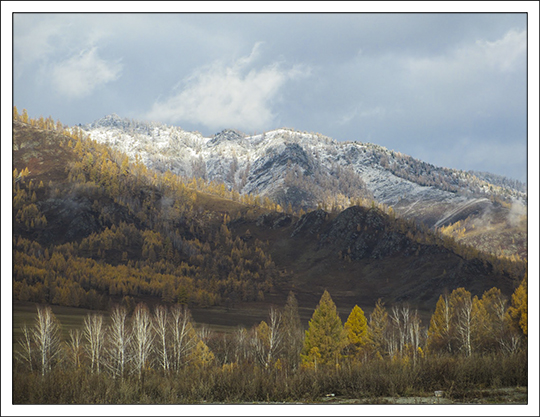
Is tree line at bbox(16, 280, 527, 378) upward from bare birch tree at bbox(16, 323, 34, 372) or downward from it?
downward

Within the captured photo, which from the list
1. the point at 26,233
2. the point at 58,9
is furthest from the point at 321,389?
the point at 26,233

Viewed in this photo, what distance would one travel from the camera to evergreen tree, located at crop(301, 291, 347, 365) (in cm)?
4181

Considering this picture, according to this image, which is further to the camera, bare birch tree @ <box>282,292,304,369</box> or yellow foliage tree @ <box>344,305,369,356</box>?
yellow foliage tree @ <box>344,305,369,356</box>

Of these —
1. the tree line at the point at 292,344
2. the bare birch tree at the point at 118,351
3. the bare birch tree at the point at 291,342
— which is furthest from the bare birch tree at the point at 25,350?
the bare birch tree at the point at 291,342

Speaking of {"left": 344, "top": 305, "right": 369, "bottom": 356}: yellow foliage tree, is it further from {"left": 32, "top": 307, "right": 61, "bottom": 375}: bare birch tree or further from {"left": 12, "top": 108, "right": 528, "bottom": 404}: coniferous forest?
{"left": 32, "top": 307, "right": 61, "bottom": 375}: bare birch tree

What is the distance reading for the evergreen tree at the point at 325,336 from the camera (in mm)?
41812

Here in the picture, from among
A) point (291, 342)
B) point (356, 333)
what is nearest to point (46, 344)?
point (291, 342)

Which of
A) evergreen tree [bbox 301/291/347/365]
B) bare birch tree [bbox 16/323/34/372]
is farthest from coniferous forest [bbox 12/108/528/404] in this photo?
bare birch tree [bbox 16/323/34/372]

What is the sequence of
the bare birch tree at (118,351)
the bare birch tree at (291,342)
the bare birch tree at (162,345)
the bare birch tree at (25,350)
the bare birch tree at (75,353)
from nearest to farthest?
the bare birch tree at (25,350) → the bare birch tree at (75,353) → the bare birch tree at (118,351) → the bare birch tree at (162,345) → the bare birch tree at (291,342)

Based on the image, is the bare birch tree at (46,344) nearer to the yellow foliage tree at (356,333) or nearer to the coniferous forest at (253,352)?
the coniferous forest at (253,352)

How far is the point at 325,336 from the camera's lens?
4266 cm

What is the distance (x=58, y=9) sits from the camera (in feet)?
54.9

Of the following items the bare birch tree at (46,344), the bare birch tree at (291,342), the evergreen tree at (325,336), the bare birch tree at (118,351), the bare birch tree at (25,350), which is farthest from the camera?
the bare birch tree at (291,342)

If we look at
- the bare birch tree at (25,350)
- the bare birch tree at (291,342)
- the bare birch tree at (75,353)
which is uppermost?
the bare birch tree at (25,350)
